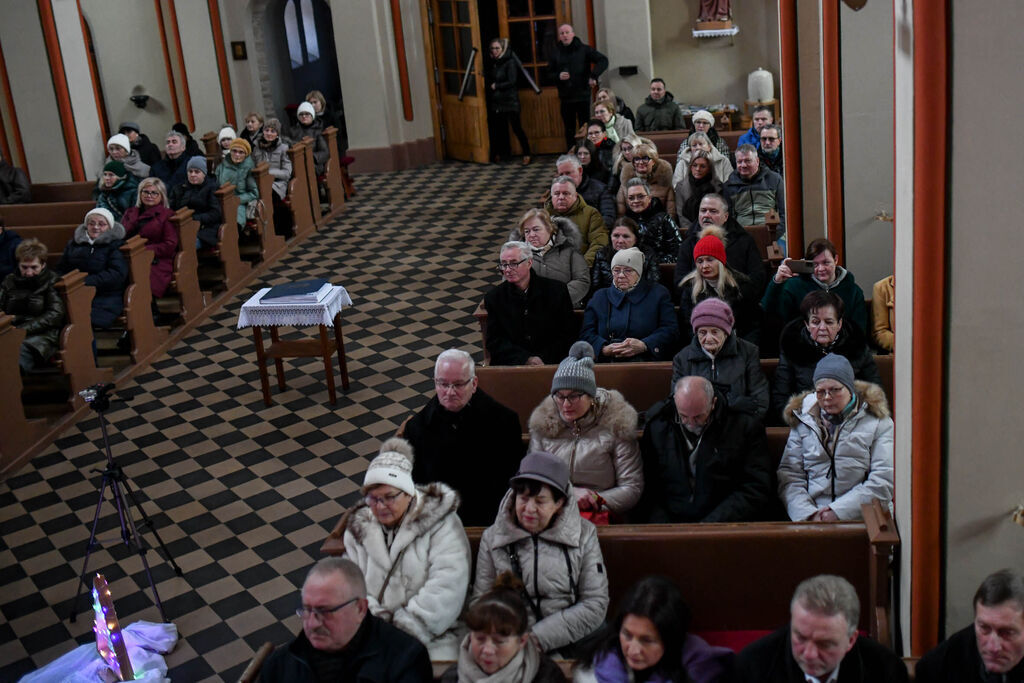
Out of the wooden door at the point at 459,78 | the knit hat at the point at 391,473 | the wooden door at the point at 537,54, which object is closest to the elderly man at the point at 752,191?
the knit hat at the point at 391,473

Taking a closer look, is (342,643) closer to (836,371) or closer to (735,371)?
(836,371)

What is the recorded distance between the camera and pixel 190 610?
5422mm

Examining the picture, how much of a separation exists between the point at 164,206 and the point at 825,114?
521cm

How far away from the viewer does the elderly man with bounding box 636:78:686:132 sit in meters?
12.1

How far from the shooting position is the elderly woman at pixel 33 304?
759 cm

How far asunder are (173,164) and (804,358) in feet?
25.5

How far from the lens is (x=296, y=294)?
7473mm

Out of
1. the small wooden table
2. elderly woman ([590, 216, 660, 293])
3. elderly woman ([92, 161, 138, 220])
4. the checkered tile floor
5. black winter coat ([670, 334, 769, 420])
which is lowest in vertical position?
the checkered tile floor

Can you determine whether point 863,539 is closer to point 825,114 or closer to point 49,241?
point 825,114

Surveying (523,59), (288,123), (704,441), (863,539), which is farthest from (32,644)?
(288,123)

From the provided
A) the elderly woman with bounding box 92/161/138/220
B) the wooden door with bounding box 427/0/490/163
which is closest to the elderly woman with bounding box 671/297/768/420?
the elderly woman with bounding box 92/161/138/220

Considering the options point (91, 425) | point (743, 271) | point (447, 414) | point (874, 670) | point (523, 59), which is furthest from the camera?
point (523, 59)

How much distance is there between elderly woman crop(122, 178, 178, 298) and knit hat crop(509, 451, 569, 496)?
19.3ft

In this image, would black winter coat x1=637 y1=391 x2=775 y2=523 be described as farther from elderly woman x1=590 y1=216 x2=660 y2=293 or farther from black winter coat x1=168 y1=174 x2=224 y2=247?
black winter coat x1=168 y1=174 x2=224 y2=247
